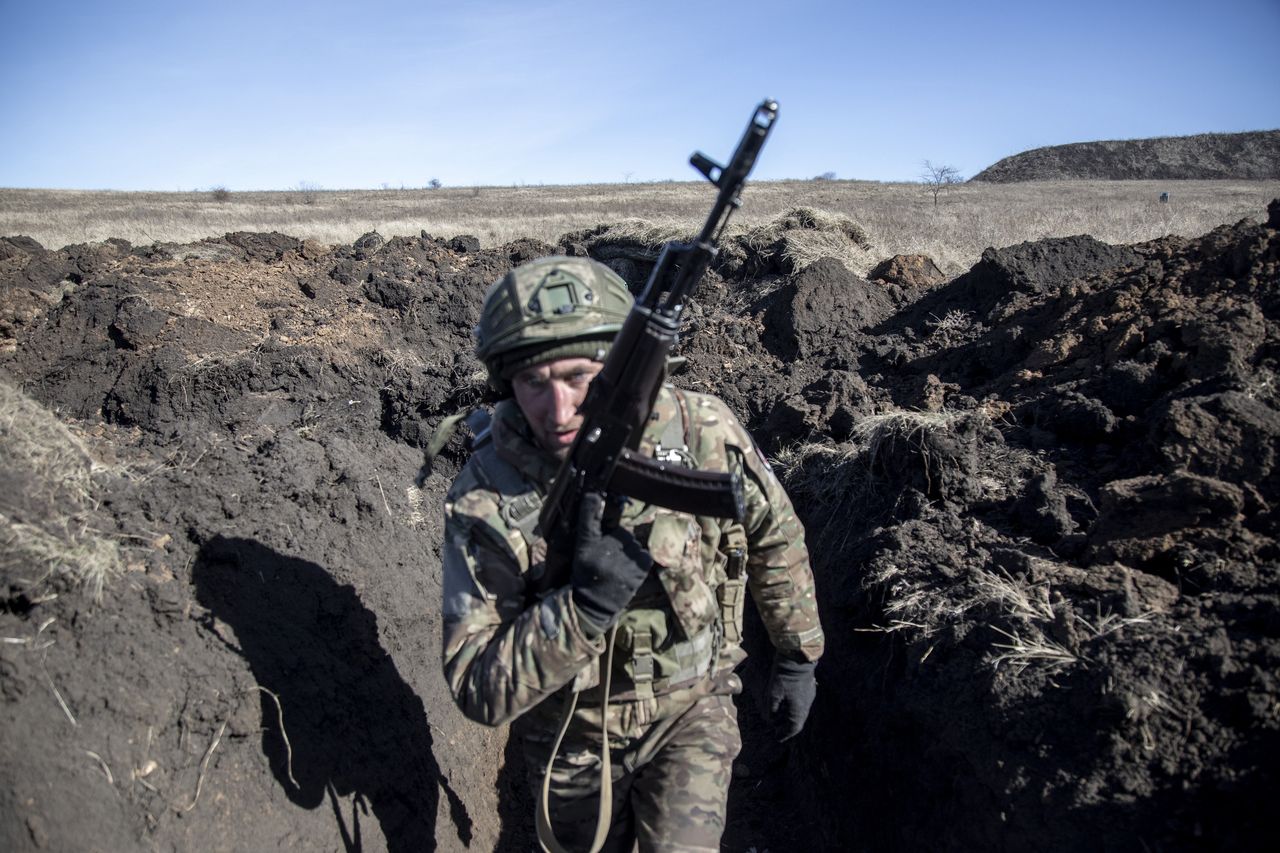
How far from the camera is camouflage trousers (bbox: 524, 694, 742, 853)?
2.68 metres

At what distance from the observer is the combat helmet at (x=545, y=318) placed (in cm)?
256

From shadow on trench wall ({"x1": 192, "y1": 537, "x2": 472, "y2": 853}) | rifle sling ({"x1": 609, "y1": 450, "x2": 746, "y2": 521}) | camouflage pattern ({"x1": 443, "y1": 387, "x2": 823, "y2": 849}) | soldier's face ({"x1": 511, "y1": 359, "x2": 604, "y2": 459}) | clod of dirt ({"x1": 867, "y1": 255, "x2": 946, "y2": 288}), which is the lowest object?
shadow on trench wall ({"x1": 192, "y1": 537, "x2": 472, "y2": 853})

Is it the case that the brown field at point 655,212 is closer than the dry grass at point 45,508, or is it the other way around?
the dry grass at point 45,508

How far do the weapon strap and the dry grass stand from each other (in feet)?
5.77

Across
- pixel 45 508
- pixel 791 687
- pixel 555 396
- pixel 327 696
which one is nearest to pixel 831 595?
pixel 791 687

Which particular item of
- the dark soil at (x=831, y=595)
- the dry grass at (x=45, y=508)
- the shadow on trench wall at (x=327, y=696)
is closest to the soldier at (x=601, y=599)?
the dark soil at (x=831, y=595)

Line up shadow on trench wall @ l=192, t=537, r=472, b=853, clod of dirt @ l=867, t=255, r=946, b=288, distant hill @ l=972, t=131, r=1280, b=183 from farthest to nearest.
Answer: distant hill @ l=972, t=131, r=1280, b=183 < clod of dirt @ l=867, t=255, r=946, b=288 < shadow on trench wall @ l=192, t=537, r=472, b=853

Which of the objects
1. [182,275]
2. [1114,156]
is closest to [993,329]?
[182,275]

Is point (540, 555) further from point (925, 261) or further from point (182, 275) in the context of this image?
point (925, 261)

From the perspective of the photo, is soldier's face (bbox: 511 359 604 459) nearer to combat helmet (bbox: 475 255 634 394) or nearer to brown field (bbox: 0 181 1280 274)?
combat helmet (bbox: 475 255 634 394)

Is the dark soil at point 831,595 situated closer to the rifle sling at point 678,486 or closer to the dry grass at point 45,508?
the dry grass at point 45,508

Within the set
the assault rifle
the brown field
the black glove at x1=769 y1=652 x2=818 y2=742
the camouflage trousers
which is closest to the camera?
the assault rifle


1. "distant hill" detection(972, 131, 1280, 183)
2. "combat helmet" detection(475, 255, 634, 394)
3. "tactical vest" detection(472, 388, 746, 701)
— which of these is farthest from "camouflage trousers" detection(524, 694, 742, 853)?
"distant hill" detection(972, 131, 1280, 183)

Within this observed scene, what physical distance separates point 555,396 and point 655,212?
3309cm
